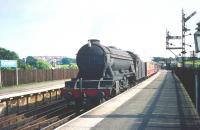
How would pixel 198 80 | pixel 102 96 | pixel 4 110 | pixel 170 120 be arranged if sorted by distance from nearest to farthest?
pixel 170 120
pixel 198 80
pixel 102 96
pixel 4 110

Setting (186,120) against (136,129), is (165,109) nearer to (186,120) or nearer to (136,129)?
(186,120)

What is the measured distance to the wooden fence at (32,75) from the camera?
42938mm

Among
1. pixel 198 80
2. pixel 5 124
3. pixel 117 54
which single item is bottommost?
pixel 5 124

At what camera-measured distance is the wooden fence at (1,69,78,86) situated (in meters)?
42.9

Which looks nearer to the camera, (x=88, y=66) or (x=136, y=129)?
(x=136, y=129)

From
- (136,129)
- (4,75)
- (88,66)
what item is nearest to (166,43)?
(4,75)

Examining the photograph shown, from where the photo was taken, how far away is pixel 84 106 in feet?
76.3

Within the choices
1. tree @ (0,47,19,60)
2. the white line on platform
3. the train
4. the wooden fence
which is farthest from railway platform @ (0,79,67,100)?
tree @ (0,47,19,60)

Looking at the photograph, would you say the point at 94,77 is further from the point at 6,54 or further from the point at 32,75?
the point at 6,54

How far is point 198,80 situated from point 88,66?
831 cm

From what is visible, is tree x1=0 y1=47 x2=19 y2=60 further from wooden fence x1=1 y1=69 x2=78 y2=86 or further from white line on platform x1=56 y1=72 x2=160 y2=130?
white line on platform x1=56 y1=72 x2=160 y2=130

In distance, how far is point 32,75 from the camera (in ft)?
164

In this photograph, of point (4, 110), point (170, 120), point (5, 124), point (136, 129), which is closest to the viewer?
point (136, 129)

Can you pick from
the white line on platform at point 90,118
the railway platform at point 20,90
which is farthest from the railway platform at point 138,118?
the railway platform at point 20,90
